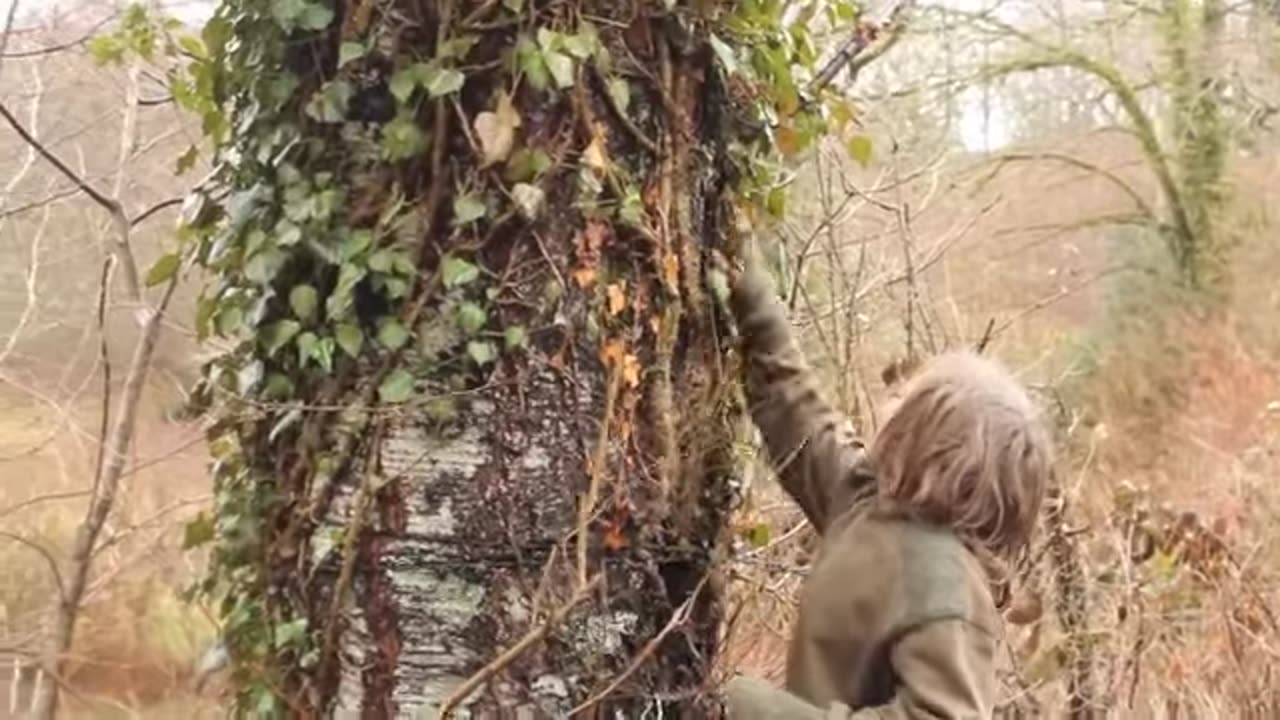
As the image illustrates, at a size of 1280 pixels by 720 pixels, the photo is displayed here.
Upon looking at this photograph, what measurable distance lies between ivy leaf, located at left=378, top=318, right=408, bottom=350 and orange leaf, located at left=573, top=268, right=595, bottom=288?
0.75 ft

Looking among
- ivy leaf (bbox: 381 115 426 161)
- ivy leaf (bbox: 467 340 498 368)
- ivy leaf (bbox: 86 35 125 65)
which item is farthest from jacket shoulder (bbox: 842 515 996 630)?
ivy leaf (bbox: 86 35 125 65)

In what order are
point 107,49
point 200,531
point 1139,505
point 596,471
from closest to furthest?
1. point 596,471
2. point 200,531
3. point 107,49
4. point 1139,505

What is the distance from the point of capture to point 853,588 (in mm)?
2406

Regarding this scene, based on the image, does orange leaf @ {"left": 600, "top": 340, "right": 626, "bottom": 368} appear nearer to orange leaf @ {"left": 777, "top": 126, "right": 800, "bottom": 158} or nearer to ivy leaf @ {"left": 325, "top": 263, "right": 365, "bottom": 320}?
ivy leaf @ {"left": 325, "top": 263, "right": 365, "bottom": 320}

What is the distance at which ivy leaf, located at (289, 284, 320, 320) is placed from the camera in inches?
83.3

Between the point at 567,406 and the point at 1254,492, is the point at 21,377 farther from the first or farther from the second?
the point at 1254,492

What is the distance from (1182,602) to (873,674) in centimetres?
436

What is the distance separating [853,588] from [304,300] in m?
0.87

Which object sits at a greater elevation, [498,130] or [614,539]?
[498,130]

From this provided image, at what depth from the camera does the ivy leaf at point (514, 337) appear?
212 cm

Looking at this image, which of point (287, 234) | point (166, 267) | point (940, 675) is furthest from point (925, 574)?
point (166, 267)

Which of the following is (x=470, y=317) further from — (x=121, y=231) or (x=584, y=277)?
(x=121, y=231)

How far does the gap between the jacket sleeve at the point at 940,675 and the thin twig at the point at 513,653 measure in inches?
17.2

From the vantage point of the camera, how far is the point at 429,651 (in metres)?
2.11
